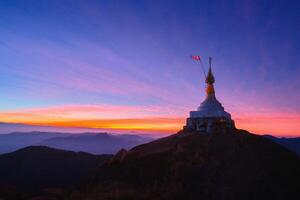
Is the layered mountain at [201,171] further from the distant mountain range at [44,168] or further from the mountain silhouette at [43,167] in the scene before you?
the distant mountain range at [44,168]

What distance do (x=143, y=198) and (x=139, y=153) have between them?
10.2 m

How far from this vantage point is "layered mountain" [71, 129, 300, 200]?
95.1 feet

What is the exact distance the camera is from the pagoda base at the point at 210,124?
40.7 metres

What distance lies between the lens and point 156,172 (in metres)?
33.7

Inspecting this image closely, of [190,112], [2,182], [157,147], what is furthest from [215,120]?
[2,182]

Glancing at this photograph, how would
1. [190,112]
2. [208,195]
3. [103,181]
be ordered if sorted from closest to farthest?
[208,195] < [103,181] < [190,112]

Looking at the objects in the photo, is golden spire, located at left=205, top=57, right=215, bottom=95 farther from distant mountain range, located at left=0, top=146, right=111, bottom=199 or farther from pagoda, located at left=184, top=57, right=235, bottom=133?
distant mountain range, located at left=0, top=146, right=111, bottom=199

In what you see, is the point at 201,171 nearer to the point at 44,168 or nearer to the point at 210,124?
the point at 210,124

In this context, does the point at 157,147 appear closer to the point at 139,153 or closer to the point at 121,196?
the point at 139,153

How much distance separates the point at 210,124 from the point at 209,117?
0.91 m

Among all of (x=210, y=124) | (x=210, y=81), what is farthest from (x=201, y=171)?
→ (x=210, y=81)

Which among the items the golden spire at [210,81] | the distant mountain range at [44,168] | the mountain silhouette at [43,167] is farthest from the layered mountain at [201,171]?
the distant mountain range at [44,168]

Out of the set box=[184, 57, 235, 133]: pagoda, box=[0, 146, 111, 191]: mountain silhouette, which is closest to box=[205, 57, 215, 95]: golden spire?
box=[184, 57, 235, 133]: pagoda

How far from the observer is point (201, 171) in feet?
104
